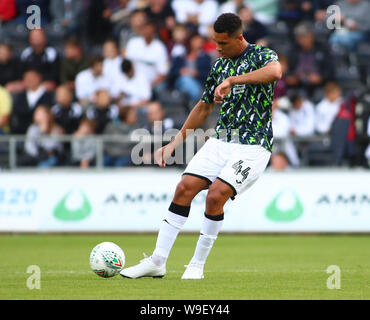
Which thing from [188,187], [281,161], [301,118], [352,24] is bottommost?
[281,161]

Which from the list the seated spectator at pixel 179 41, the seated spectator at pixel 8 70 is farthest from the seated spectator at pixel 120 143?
the seated spectator at pixel 8 70

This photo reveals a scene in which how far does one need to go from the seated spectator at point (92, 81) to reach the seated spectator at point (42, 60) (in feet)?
1.80

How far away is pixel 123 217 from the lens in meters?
16.6

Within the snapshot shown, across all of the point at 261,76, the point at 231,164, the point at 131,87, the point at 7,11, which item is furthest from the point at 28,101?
the point at 261,76

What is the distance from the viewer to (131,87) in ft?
60.8

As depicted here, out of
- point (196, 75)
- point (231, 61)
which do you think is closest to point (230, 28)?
point (231, 61)

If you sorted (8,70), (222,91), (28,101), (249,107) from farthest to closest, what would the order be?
1. (8,70)
2. (28,101)
3. (249,107)
4. (222,91)

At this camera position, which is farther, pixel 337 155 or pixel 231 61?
pixel 337 155

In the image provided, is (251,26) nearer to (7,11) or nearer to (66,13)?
(66,13)

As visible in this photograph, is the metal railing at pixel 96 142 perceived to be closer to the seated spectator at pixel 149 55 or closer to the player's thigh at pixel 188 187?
the seated spectator at pixel 149 55

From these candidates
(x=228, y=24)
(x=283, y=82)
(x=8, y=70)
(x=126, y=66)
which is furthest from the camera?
(x=8, y=70)

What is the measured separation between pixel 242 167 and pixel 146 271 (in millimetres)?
1396
